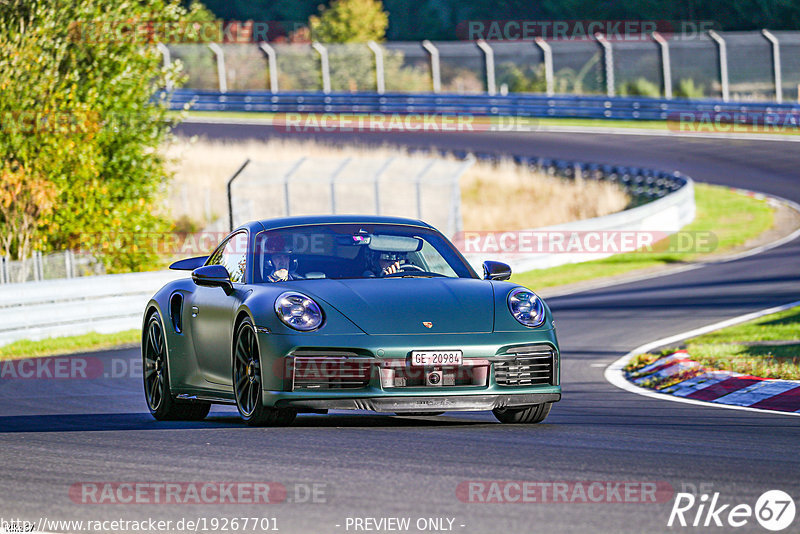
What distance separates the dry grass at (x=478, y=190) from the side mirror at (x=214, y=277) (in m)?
20.8

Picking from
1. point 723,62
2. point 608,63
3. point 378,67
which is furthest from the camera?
point 378,67

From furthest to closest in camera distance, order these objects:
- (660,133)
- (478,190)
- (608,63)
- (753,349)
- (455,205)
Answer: (608,63), (660,133), (478,190), (455,205), (753,349)

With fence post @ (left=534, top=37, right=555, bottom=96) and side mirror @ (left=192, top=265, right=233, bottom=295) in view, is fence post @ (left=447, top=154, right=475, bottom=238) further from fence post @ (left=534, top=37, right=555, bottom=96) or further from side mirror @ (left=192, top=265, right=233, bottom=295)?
side mirror @ (left=192, top=265, right=233, bottom=295)

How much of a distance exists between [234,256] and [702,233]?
58.7ft

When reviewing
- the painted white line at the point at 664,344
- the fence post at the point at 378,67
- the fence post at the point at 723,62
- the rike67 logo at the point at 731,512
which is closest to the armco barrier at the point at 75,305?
the painted white line at the point at 664,344

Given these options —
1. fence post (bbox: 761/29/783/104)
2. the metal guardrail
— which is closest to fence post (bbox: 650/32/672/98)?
the metal guardrail

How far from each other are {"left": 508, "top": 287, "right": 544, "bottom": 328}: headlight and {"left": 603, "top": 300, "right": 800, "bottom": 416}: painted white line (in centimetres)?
206

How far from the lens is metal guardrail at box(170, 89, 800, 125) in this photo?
3875 centimetres

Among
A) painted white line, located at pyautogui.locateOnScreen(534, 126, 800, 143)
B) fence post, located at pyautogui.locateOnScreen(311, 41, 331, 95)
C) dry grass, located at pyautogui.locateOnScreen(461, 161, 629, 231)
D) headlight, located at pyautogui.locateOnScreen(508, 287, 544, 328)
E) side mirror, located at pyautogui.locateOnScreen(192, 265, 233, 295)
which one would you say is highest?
side mirror, located at pyautogui.locateOnScreen(192, 265, 233, 295)

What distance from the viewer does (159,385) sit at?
9664 mm

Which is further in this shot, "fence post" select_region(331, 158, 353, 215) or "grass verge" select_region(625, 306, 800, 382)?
"fence post" select_region(331, 158, 353, 215)

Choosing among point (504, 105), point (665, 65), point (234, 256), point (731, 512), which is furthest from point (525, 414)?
point (504, 105)

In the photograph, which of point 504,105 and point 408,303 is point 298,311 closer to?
point 408,303

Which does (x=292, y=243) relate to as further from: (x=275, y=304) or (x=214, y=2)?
(x=214, y=2)
